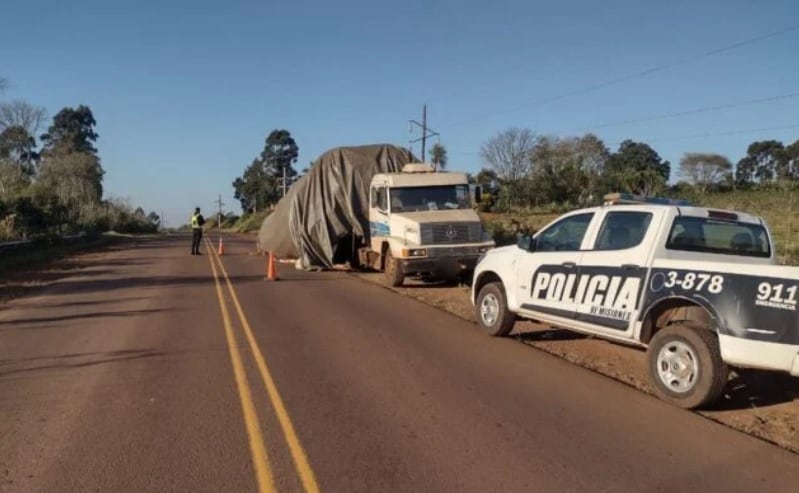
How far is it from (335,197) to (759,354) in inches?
658

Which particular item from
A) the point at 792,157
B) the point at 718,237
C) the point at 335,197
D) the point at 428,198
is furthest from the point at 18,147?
the point at 792,157

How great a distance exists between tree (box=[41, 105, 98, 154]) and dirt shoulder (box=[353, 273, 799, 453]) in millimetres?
107301

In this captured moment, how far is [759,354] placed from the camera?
6.18 meters

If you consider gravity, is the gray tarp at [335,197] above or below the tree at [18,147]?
below

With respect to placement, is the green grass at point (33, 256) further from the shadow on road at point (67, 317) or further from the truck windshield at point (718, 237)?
the truck windshield at point (718, 237)

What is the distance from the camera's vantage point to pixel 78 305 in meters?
14.1

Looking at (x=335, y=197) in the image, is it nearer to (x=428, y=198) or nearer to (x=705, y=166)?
(x=428, y=198)

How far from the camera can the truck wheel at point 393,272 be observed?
16875mm

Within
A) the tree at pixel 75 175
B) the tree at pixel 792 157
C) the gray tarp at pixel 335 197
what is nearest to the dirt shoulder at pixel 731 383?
the gray tarp at pixel 335 197

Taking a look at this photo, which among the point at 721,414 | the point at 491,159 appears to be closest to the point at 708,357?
the point at 721,414

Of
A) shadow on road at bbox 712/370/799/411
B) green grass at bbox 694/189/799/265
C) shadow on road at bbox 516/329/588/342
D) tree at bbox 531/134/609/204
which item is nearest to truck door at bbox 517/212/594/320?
shadow on road at bbox 516/329/588/342

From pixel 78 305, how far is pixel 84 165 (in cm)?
7439

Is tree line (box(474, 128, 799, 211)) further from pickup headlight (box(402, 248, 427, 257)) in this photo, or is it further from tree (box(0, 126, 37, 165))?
tree (box(0, 126, 37, 165))

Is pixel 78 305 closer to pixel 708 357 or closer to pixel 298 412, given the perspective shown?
pixel 298 412
